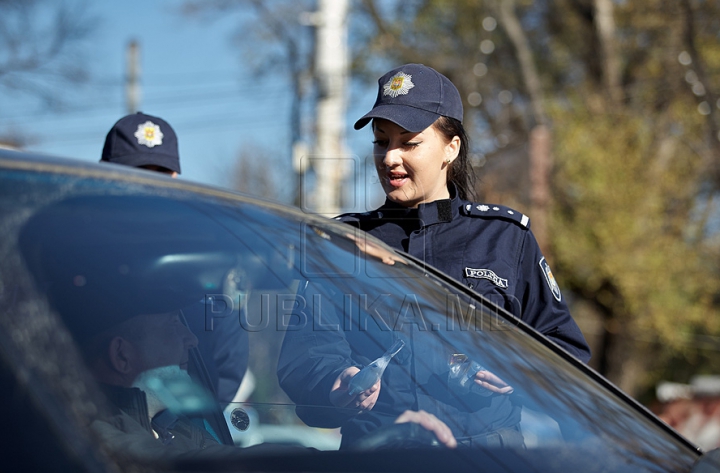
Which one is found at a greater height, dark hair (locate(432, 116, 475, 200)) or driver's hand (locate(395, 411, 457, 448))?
dark hair (locate(432, 116, 475, 200))

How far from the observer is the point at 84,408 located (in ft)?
3.49

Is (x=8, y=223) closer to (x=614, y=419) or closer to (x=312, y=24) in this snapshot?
(x=614, y=419)

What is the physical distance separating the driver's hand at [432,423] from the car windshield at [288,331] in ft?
0.05

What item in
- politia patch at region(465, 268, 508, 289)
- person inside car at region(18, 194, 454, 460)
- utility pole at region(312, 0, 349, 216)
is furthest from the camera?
utility pole at region(312, 0, 349, 216)

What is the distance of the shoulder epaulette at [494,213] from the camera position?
88.9 inches

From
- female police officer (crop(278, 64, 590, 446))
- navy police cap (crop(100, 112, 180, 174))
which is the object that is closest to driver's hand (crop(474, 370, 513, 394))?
female police officer (crop(278, 64, 590, 446))

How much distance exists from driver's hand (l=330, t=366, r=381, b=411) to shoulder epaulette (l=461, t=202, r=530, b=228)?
2.83 feet

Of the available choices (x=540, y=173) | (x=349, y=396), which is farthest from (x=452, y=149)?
(x=540, y=173)

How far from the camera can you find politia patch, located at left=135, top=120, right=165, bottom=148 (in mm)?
3324

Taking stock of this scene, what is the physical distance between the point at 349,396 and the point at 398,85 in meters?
1.05

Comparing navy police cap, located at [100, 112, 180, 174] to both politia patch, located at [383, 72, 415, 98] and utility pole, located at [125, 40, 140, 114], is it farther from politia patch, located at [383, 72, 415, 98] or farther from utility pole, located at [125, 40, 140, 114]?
utility pole, located at [125, 40, 140, 114]

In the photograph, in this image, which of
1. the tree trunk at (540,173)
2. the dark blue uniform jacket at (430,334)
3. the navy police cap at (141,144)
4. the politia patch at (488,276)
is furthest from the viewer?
the tree trunk at (540,173)

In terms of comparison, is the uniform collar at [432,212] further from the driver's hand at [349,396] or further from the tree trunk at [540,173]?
the tree trunk at [540,173]

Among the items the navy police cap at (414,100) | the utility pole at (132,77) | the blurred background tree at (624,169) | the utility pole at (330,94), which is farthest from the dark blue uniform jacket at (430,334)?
the utility pole at (132,77)
